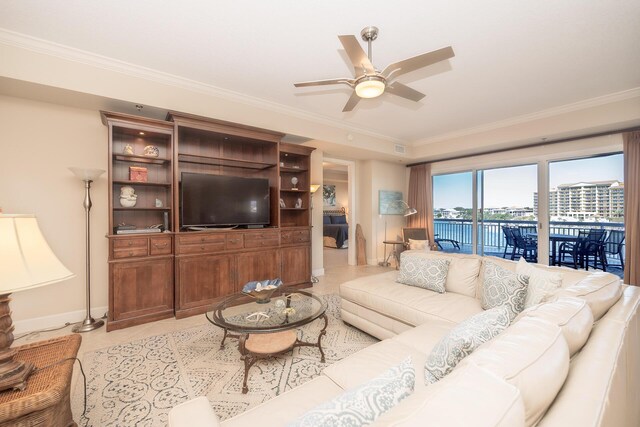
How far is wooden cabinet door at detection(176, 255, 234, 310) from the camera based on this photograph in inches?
122

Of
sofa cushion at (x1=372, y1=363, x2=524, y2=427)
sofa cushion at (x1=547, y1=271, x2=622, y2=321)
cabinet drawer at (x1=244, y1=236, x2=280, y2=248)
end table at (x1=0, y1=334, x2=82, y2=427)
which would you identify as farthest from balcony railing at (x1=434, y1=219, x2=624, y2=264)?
end table at (x1=0, y1=334, x2=82, y2=427)

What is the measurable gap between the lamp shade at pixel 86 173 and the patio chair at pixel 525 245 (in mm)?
→ 6679

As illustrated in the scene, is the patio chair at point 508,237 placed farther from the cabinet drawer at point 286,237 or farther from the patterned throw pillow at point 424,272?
the cabinet drawer at point 286,237

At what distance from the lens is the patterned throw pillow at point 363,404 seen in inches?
25.8

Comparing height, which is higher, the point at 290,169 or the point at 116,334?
the point at 290,169

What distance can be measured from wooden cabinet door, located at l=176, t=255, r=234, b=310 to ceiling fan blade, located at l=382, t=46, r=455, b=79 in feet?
9.12

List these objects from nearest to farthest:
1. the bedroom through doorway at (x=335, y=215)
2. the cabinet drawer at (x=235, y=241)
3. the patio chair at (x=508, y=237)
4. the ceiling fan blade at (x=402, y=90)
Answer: the ceiling fan blade at (x=402, y=90) < the cabinet drawer at (x=235, y=241) < the patio chair at (x=508, y=237) < the bedroom through doorway at (x=335, y=215)

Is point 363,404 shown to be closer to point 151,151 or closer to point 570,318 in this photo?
point 570,318

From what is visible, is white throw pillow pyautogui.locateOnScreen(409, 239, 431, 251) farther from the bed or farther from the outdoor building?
the bed

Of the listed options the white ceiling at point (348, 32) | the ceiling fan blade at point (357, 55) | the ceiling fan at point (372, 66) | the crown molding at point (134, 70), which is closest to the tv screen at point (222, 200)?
the crown molding at point (134, 70)

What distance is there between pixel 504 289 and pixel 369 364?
1.24m

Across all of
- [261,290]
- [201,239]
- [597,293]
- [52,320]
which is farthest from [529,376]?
[52,320]

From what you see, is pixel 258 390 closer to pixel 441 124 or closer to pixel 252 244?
pixel 252 244

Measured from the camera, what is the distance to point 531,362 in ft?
2.25
